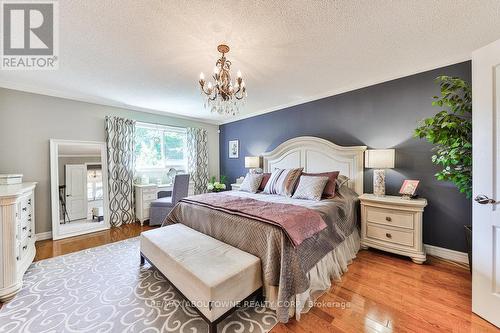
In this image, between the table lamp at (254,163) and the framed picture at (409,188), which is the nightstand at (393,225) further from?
the table lamp at (254,163)

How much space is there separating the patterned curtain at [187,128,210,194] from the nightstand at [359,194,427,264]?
375 cm

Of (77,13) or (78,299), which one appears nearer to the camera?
(77,13)

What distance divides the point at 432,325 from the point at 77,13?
11.9ft

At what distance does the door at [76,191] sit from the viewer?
136 inches

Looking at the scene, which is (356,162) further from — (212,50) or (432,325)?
(212,50)

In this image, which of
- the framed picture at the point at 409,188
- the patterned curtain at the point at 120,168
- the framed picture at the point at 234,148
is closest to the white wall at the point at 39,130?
the patterned curtain at the point at 120,168

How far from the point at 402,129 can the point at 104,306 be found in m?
3.89

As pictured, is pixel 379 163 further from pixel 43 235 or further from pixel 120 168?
pixel 43 235

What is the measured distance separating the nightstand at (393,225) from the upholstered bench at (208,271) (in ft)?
5.97

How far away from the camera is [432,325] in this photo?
146cm

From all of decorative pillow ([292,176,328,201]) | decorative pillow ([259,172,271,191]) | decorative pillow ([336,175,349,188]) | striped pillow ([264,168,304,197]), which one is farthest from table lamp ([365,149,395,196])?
decorative pillow ([259,172,271,191])

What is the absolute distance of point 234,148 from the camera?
5.28 metres

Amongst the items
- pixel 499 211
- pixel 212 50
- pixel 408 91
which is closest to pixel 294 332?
pixel 499 211

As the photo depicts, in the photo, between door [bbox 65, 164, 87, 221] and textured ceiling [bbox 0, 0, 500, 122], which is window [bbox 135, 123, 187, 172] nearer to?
door [bbox 65, 164, 87, 221]
